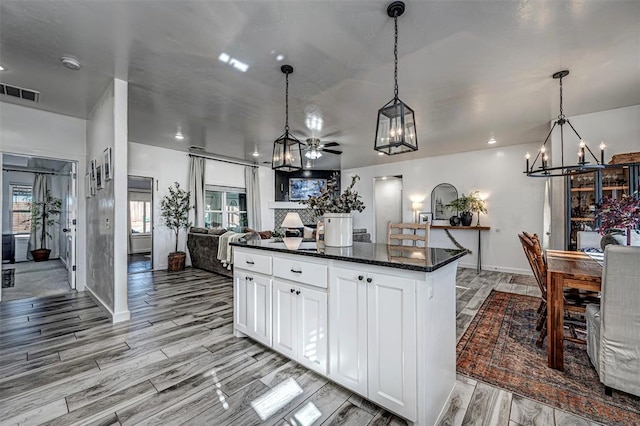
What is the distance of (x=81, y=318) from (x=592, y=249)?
20.0 feet

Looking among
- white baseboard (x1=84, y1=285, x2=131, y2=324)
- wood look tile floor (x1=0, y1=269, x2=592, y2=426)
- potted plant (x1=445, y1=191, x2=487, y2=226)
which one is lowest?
wood look tile floor (x1=0, y1=269, x2=592, y2=426)

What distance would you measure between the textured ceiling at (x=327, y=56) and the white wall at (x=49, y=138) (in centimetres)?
27

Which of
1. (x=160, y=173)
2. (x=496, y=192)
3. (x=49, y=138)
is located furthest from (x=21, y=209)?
(x=496, y=192)

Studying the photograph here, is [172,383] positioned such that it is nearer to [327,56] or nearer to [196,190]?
[327,56]

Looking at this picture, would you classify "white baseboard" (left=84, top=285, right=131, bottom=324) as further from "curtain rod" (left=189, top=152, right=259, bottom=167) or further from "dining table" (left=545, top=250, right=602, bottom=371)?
"dining table" (left=545, top=250, right=602, bottom=371)

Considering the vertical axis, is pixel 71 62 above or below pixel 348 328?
above

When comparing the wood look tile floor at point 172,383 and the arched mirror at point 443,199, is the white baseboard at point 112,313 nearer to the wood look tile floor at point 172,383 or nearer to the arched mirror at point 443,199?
the wood look tile floor at point 172,383

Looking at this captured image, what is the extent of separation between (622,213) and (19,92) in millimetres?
6479

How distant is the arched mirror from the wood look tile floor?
3.71 metres

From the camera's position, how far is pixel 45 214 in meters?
7.43

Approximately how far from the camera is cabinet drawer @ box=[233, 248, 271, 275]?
7.84 ft

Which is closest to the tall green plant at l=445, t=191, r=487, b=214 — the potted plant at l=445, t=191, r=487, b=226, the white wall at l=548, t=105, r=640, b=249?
the potted plant at l=445, t=191, r=487, b=226

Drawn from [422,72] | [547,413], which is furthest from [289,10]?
[547,413]

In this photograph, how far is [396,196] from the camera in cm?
891
